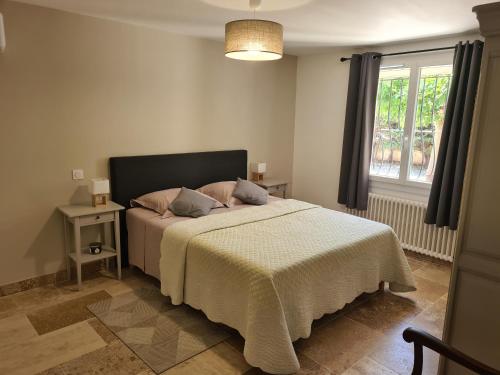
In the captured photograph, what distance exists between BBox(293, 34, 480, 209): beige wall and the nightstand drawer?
292 cm

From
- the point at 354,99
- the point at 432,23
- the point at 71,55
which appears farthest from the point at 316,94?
the point at 71,55

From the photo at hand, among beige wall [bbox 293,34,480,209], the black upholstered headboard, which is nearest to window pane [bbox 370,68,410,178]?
beige wall [bbox 293,34,480,209]

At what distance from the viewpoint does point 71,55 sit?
10.5 feet

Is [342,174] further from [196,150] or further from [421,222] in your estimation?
[196,150]

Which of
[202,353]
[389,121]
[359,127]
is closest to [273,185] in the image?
[359,127]

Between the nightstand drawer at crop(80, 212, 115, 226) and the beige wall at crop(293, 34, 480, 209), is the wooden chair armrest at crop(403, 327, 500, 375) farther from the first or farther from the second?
the beige wall at crop(293, 34, 480, 209)

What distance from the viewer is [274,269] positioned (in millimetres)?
2273

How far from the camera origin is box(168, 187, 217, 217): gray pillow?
11.3 ft

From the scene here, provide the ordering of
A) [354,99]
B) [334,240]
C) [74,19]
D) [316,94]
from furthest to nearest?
[316,94], [354,99], [74,19], [334,240]

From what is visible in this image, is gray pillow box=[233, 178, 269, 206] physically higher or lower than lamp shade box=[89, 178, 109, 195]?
lower

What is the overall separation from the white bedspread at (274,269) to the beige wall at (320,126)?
1.61 m

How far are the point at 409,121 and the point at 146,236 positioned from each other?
3206mm

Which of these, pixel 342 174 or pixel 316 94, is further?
pixel 316 94

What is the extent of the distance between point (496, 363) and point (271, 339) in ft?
3.73
